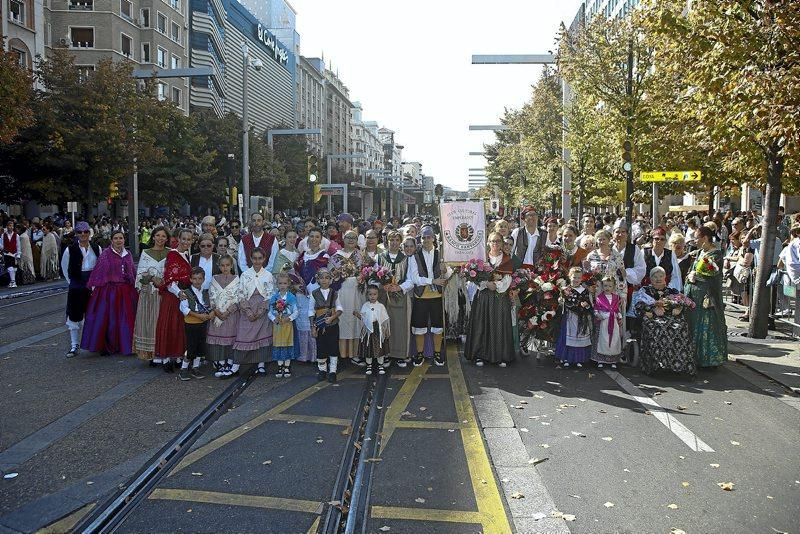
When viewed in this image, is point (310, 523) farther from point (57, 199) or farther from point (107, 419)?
point (57, 199)

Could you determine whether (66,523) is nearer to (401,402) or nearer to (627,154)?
(401,402)

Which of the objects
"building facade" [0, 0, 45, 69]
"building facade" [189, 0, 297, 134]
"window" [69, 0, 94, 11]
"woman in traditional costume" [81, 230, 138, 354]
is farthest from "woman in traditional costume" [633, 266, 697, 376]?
"window" [69, 0, 94, 11]

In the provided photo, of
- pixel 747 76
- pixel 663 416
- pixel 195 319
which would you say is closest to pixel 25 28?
pixel 195 319

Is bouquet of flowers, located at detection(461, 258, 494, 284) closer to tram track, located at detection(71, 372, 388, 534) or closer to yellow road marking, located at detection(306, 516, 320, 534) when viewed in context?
tram track, located at detection(71, 372, 388, 534)

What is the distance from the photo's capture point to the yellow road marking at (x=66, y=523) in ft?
15.0

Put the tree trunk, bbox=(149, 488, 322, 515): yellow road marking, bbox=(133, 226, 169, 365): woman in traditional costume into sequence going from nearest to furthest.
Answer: bbox=(149, 488, 322, 515): yellow road marking, bbox=(133, 226, 169, 365): woman in traditional costume, the tree trunk

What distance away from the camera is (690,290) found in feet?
30.8

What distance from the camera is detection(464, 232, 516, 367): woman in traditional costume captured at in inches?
373

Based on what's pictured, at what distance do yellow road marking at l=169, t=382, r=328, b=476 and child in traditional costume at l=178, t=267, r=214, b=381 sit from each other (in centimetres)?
164

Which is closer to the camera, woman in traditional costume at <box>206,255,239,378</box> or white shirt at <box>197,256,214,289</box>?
woman in traditional costume at <box>206,255,239,378</box>

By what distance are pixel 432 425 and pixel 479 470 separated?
125cm

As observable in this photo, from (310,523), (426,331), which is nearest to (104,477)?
(310,523)

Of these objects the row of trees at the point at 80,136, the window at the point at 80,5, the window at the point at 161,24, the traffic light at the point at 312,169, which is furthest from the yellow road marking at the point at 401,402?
the window at the point at 161,24

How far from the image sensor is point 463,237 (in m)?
10.2
